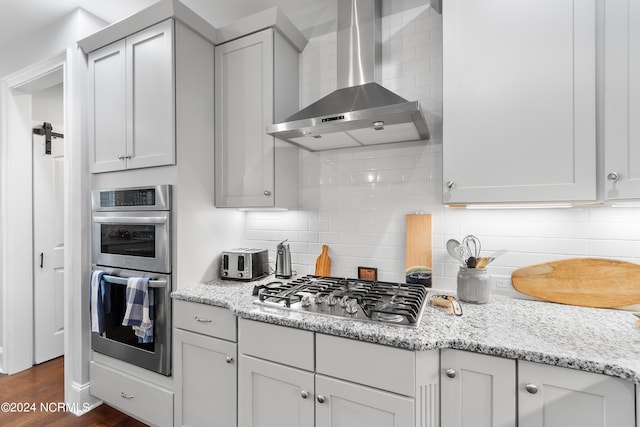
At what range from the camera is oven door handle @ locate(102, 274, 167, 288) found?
1892mm

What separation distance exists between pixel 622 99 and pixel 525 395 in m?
1.19

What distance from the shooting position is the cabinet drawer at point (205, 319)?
5.47 feet

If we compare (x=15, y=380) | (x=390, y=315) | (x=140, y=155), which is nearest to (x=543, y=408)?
(x=390, y=315)

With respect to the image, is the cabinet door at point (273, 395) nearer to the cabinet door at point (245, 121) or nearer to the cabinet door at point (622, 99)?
the cabinet door at point (245, 121)

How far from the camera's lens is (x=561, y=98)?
1338mm

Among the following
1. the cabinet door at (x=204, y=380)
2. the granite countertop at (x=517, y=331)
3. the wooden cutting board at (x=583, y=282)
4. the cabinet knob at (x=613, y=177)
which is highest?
the cabinet knob at (x=613, y=177)

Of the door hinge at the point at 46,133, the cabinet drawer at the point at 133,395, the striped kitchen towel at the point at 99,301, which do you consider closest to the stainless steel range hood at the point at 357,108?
the striped kitchen towel at the point at 99,301

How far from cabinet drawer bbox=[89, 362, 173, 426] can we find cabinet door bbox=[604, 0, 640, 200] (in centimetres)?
246

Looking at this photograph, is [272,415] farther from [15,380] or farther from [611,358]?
[15,380]

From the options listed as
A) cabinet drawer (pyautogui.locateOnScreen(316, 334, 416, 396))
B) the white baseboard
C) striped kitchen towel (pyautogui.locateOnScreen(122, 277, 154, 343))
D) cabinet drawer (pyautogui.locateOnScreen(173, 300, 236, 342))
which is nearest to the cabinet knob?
cabinet drawer (pyautogui.locateOnScreen(316, 334, 416, 396))

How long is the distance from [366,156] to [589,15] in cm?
120

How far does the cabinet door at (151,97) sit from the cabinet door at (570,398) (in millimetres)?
2017

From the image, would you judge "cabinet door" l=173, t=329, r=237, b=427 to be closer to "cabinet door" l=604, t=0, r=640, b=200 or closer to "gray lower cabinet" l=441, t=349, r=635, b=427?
"gray lower cabinet" l=441, t=349, r=635, b=427

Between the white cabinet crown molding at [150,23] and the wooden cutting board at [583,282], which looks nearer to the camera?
the wooden cutting board at [583,282]
